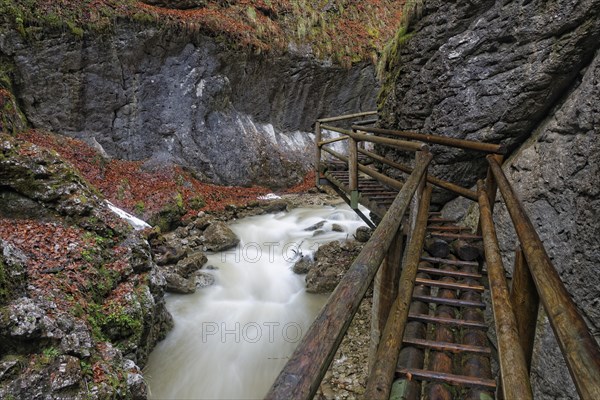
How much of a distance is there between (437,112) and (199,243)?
713 centimetres

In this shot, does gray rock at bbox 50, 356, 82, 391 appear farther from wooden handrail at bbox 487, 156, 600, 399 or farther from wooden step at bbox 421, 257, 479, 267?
wooden handrail at bbox 487, 156, 600, 399

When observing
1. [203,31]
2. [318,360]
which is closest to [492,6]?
[318,360]

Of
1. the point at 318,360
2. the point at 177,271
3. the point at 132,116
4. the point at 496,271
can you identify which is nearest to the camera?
the point at 318,360

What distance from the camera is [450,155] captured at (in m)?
5.47

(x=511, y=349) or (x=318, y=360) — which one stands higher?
(x=511, y=349)

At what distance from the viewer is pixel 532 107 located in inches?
165

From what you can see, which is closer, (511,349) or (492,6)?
(511,349)

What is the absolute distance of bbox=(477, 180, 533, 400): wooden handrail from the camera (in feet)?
4.71

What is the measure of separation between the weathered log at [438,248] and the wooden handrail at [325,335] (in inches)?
87.3

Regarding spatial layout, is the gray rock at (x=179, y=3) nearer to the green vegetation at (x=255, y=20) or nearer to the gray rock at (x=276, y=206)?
the green vegetation at (x=255, y=20)

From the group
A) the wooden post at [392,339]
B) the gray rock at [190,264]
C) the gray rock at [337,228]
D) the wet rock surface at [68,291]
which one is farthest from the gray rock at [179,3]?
the wooden post at [392,339]

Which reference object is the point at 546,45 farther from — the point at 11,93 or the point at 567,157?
the point at 11,93

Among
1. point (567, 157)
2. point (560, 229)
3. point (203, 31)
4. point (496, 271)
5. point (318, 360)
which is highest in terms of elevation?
point (203, 31)

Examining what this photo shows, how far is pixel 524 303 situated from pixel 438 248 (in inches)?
81.6
